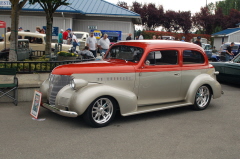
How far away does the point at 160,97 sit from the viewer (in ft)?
23.6

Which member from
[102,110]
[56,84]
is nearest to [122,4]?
[56,84]

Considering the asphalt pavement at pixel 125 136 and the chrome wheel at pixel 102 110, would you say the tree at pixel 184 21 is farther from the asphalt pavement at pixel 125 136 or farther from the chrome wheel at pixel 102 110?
the chrome wheel at pixel 102 110

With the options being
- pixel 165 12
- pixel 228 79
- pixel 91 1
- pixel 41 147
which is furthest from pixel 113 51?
pixel 165 12

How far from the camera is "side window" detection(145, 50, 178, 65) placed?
7.09 meters

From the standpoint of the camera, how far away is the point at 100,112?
627 centimetres

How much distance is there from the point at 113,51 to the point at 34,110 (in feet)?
7.63

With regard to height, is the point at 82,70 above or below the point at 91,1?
below

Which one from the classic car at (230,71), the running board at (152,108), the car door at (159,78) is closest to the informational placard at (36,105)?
the running board at (152,108)

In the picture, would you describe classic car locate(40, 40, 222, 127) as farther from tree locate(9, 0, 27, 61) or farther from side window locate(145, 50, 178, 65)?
tree locate(9, 0, 27, 61)

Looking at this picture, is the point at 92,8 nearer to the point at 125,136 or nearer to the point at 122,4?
the point at 125,136

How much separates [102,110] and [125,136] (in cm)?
78

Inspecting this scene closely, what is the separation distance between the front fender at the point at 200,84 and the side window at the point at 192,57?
0.40 meters

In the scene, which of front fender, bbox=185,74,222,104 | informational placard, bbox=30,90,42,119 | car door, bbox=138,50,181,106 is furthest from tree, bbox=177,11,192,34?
informational placard, bbox=30,90,42,119

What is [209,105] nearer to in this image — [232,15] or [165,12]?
[165,12]
